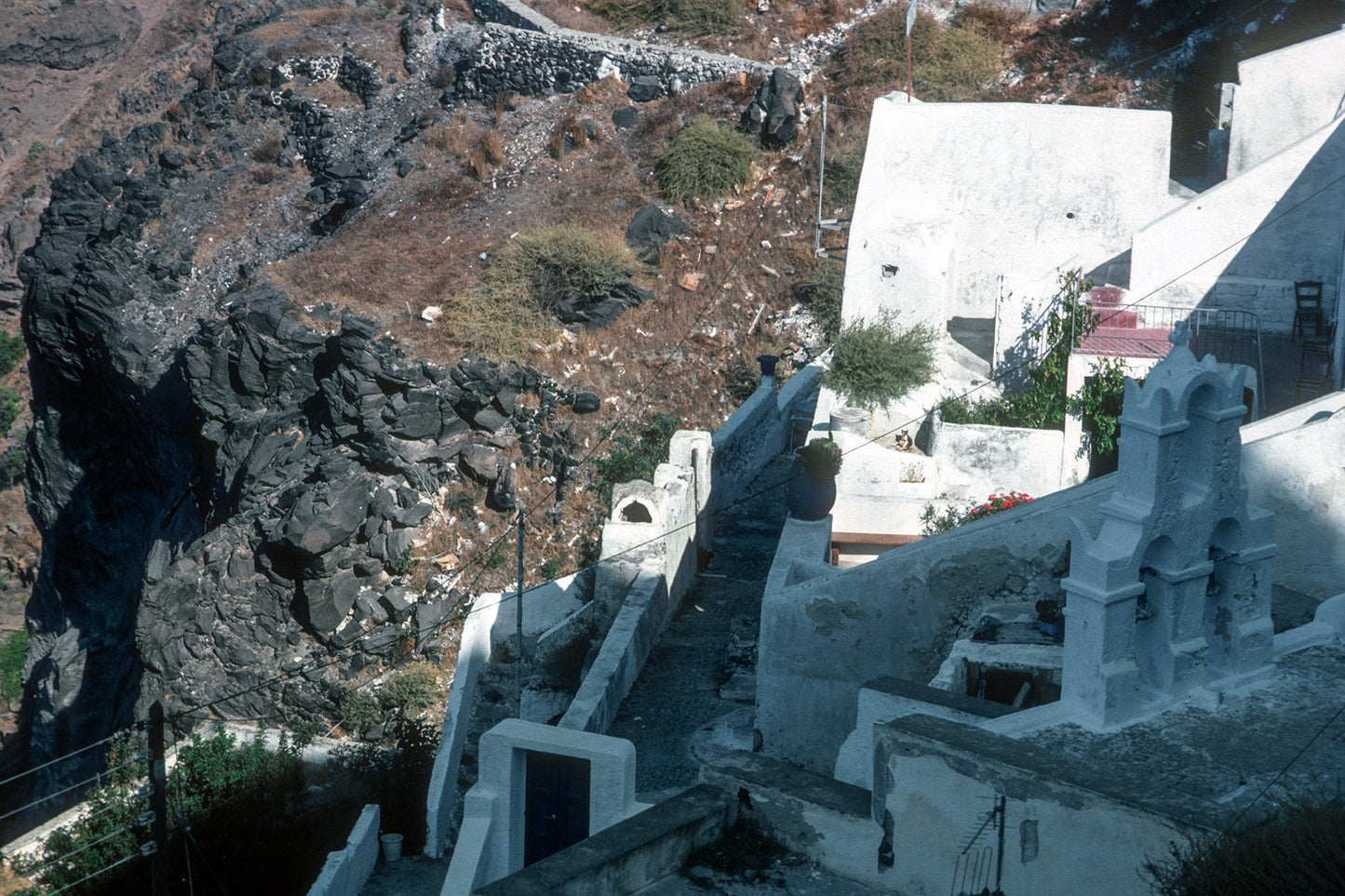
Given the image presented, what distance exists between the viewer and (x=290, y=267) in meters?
26.8

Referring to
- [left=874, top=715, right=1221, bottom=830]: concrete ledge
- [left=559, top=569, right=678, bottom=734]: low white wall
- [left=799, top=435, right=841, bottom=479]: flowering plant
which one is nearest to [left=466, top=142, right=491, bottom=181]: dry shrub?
[left=559, top=569, right=678, bottom=734]: low white wall

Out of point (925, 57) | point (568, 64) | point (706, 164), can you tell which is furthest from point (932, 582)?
point (568, 64)

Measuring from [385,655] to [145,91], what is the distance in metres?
26.3

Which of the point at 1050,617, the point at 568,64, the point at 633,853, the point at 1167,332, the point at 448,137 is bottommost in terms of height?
the point at 633,853

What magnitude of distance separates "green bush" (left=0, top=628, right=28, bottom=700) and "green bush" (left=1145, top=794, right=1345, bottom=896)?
110ft

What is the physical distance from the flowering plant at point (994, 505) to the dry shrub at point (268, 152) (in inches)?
1042

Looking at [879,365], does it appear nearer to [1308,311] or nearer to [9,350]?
[1308,311]

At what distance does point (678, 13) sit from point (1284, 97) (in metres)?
19.2

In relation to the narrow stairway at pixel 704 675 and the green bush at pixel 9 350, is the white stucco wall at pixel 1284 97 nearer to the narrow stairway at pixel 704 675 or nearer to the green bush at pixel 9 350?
the narrow stairway at pixel 704 675

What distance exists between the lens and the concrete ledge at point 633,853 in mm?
5078

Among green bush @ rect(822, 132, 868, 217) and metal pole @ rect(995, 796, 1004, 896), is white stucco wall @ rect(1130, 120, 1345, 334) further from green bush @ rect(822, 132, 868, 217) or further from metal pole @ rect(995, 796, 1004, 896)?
metal pole @ rect(995, 796, 1004, 896)

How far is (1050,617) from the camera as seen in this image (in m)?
9.06

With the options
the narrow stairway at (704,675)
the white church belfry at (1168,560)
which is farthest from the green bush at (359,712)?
the white church belfry at (1168,560)

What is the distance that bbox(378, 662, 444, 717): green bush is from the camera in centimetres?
1844
